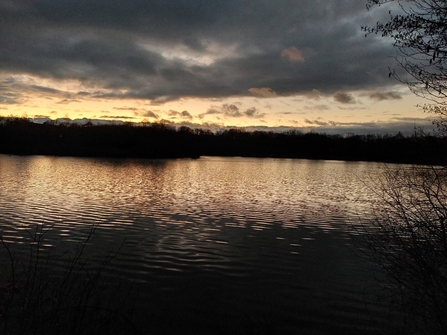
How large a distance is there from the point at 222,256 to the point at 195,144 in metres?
123

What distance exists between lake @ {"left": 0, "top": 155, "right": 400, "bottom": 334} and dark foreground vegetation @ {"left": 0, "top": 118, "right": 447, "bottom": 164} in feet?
13.1

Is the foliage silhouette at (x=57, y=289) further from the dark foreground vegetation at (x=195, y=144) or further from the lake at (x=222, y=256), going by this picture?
the dark foreground vegetation at (x=195, y=144)

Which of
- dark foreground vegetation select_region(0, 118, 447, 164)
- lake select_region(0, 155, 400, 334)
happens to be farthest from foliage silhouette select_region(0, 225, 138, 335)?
dark foreground vegetation select_region(0, 118, 447, 164)

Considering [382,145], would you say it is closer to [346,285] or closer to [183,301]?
[346,285]

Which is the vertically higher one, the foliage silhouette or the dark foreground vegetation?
the dark foreground vegetation

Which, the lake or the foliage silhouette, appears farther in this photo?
the lake

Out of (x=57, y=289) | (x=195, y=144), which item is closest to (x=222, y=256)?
(x=57, y=289)

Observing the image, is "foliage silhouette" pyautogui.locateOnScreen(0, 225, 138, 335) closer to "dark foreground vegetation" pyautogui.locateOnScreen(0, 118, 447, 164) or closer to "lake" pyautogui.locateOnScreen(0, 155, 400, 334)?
"lake" pyautogui.locateOnScreen(0, 155, 400, 334)

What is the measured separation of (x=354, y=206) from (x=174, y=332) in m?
19.3

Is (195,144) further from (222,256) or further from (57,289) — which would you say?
(57,289)

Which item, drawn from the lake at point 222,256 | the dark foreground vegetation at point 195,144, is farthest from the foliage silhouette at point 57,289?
the dark foreground vegetation at point 195,144

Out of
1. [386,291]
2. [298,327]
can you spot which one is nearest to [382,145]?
[386,291]

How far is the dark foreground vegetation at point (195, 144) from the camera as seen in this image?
8.93 meters

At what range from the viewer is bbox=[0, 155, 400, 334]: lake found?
8.23 meters
